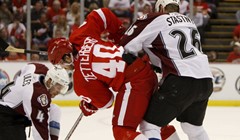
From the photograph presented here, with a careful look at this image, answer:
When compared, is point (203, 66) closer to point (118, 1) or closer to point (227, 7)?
point (118, 1)

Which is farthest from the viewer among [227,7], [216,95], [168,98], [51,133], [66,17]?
[227,7]

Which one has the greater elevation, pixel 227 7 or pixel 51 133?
pixel 51 133

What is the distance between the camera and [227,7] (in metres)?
9.09

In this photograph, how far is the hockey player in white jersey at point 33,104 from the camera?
12.1 feet

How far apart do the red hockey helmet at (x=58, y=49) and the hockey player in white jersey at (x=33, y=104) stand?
13 centimetres

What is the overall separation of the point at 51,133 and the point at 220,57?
191 inches

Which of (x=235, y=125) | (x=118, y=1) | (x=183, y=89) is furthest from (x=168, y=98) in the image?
(x=118, y=1)

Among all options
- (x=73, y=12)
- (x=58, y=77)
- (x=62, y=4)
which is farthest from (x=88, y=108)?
(x=62, y=4)

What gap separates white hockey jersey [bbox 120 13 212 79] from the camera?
11.7 ft

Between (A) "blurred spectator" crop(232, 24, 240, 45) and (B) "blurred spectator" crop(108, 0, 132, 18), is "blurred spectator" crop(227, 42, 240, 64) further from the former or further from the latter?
(B) "blurred spectator" crop(108, 0, 132, 18)

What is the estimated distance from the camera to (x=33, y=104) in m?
3.68

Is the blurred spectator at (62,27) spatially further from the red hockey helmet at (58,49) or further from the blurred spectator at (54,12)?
the red hockey helmet at (58,49)

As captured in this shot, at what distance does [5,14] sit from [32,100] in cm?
484

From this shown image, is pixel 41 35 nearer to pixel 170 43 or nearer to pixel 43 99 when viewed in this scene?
pixel 43 99
